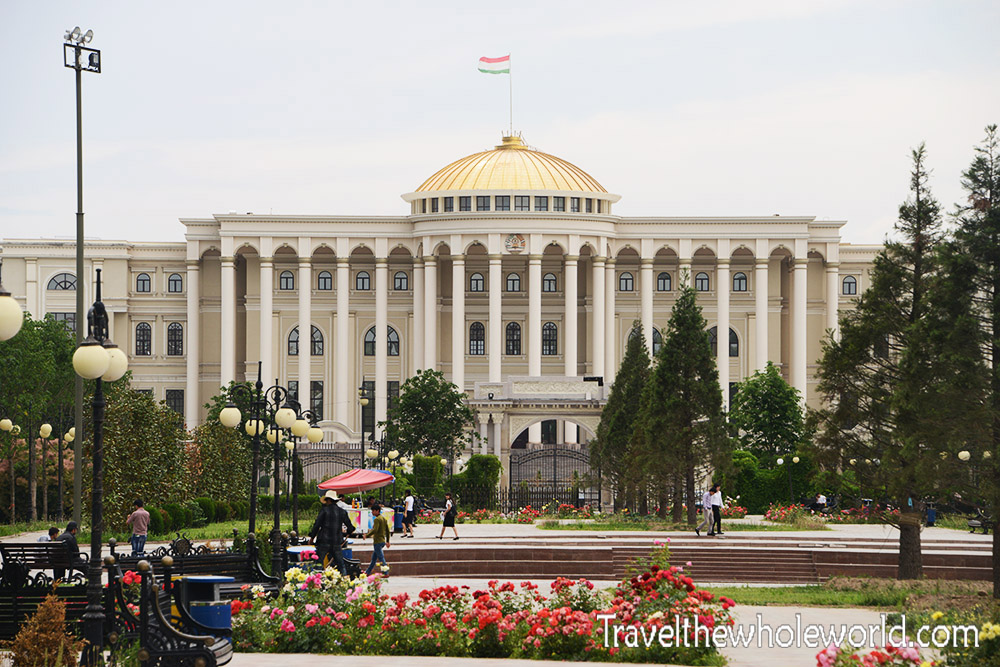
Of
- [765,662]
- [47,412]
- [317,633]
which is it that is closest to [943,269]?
[765,662]

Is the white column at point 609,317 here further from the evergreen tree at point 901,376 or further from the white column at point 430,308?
the evergreen tree at point 901,376

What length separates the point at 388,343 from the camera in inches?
3014

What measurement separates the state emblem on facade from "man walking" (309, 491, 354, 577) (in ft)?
168

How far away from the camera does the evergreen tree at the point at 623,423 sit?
3847 centimetres

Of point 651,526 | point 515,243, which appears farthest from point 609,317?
point 651,526

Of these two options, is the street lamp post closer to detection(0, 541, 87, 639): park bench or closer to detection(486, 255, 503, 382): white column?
detection(0, 541, 87, 639): park bench

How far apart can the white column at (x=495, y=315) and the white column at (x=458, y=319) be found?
1544 millimetres

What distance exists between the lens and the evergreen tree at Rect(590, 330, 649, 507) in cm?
3847

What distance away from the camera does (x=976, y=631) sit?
12586 mm

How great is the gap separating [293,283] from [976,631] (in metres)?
66.3

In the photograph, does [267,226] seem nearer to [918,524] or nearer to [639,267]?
[639,267]

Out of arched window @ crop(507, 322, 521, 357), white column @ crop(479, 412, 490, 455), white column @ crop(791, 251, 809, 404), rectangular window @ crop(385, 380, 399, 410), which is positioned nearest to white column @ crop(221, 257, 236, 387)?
rectangular window @ crop(385, 380, 399, 410)

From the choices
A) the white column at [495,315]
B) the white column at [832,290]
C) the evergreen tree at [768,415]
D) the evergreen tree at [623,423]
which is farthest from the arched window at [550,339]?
the evergreen tree at [623,423]

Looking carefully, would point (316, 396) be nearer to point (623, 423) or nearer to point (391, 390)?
point (391, 390)
